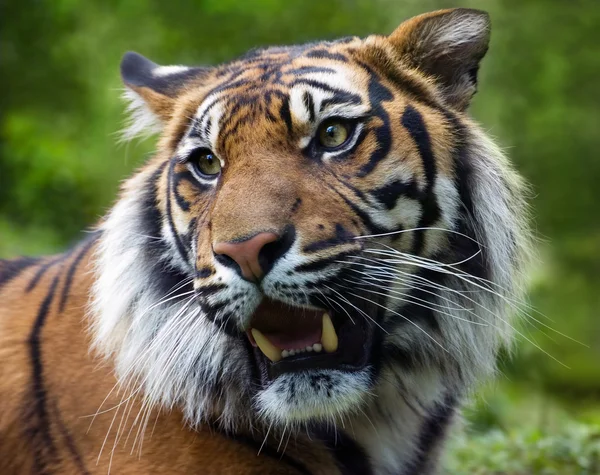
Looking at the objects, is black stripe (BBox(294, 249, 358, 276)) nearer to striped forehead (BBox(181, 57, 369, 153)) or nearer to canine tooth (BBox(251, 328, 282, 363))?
canine tooth (BBox(251, 328, 282, 363))

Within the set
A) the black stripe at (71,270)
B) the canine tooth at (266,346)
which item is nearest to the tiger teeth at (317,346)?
the canine tooth at (266,346)

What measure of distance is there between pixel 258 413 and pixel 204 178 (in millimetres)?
740

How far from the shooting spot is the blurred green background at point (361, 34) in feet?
23.0

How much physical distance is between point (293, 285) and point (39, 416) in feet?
3.63

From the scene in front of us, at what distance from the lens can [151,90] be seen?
9.56 ft

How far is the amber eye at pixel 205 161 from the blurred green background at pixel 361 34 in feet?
11.2

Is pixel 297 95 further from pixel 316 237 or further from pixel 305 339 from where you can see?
pixel 305 339

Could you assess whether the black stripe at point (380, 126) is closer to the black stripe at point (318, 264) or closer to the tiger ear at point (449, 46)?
the tiger ear at point (449, 46)

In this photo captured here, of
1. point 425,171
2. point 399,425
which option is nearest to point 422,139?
point 425,171

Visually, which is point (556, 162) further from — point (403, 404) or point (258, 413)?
point (258, 413)

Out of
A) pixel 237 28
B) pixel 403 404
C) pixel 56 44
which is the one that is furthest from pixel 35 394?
pixel 56 44

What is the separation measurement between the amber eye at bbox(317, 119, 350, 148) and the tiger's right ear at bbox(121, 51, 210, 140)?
0.74 metres

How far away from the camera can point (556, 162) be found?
7.36 meters

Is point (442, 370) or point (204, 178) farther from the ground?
point (204, 178)
